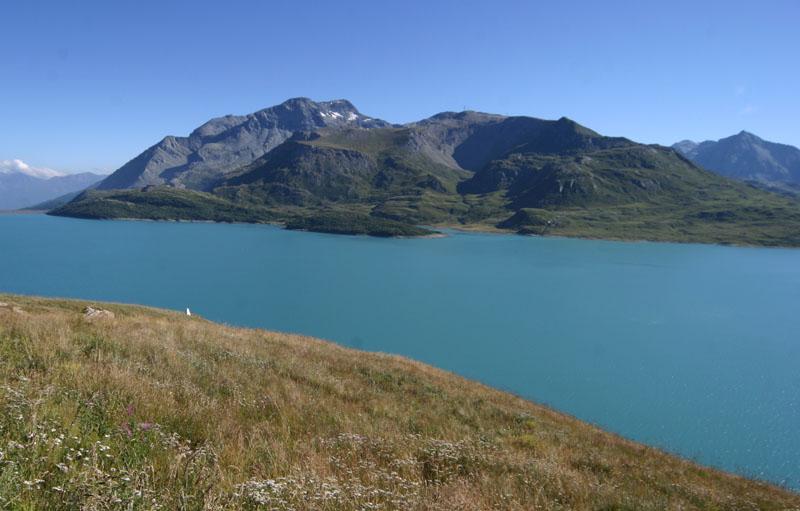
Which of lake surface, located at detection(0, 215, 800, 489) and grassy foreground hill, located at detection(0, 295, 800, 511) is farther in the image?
lake surface, located at detection(0, 215, 800, 489)

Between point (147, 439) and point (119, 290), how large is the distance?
309ft

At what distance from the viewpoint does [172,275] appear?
325ft

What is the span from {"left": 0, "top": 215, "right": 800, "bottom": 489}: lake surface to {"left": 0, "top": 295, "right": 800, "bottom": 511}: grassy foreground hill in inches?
877

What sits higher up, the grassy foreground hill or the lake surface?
the grassy foreground hill

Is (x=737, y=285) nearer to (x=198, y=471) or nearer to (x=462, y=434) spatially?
(x=462, y=434)

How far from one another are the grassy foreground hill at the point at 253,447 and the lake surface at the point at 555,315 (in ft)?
73.1

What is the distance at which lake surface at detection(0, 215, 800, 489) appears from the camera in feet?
127

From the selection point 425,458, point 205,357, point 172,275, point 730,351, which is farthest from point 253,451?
point 172,275

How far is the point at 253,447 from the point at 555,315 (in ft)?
247

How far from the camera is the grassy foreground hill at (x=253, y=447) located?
13.4 feet

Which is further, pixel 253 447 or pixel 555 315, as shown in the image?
pixel 555 315

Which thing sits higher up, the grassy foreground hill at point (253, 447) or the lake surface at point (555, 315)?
the grassy foreground hill at point (253, 447)

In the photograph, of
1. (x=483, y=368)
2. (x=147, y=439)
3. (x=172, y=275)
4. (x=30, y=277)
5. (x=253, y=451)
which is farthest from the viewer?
(x=172, y=275)

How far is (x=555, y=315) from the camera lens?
7356 cm
